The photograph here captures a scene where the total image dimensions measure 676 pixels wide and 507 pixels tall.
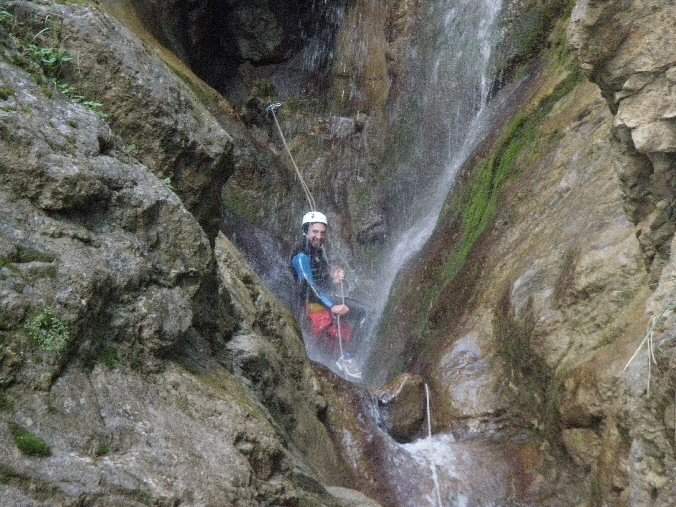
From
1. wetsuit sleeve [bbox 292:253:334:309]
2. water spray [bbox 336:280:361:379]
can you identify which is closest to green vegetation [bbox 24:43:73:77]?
wetsuit sleeve [bbox 292:253:334:309]

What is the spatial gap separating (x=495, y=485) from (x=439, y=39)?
441 inches

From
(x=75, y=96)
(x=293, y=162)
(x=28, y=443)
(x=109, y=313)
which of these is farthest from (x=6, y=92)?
(x=293, y=162)

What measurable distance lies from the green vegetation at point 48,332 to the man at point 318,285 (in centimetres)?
808

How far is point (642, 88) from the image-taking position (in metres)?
4.58

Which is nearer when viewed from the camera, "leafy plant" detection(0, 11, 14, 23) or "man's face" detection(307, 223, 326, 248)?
"leafy plant" detection(0, 11, 14, 23)

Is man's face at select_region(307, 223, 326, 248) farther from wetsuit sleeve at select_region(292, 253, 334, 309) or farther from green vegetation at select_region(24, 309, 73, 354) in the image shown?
green vegetation at select_region(24, 309, 73, 354)

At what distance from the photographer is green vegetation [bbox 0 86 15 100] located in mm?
3676

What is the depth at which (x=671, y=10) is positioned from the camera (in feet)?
14.7

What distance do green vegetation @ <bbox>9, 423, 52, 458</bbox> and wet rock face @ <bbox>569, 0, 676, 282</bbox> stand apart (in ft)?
12.4

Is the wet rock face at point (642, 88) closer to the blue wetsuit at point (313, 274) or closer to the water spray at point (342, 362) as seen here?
the blue wetsuit at point (313, 274)

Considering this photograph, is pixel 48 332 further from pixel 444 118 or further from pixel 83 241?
pixel 444 118

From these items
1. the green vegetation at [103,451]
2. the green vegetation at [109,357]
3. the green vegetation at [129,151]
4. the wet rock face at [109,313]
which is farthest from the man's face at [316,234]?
the green vegetation at [103,451]

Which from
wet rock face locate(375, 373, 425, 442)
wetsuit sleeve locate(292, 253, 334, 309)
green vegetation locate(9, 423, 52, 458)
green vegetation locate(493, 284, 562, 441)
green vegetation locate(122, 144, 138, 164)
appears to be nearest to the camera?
green vegetation locate(9, 423, 52, 458)

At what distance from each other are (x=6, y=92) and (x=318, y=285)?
8174mm
